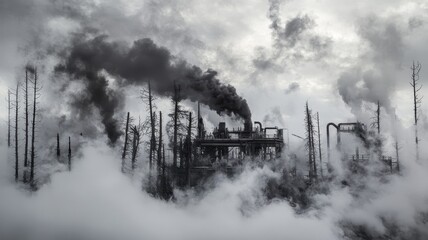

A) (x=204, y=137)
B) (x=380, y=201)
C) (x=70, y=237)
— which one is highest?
(x=204, y=137)

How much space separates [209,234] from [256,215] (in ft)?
5.79

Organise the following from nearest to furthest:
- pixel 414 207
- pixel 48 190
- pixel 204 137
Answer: pixel 414 207 < pixel 48 190 < pixel 204 137

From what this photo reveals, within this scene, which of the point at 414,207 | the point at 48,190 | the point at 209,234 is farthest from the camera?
the point at 48,190

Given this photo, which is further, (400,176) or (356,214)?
(400,176)

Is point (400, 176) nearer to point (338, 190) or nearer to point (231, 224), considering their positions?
point (338, 190)

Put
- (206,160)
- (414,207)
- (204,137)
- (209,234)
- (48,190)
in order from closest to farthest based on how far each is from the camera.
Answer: (209,234) → (414,207) → (48,190) → (206,160) → (204,137)

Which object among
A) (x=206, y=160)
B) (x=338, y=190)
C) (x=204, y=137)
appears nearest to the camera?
(x=338, y=190)

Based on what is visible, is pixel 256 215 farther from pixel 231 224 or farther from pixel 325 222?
pixel 325 222

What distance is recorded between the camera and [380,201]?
1482 centimetres

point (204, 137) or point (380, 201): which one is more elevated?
point (204, 137)

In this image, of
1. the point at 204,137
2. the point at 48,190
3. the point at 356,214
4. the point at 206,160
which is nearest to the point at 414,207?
the point at 356,214

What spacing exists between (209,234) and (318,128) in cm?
3507

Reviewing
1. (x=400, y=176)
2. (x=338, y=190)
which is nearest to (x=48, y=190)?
(x=338, y=190)

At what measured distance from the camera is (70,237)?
45.7 feet
